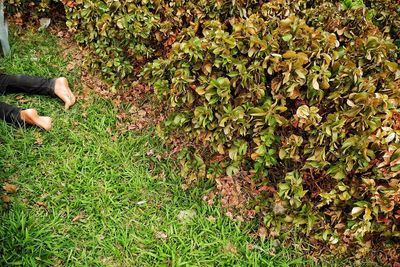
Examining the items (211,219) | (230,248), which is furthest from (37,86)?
(230,248)

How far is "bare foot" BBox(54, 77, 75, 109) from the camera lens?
11.7 ft

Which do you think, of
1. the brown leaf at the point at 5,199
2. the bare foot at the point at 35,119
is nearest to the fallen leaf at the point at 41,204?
the brown leaf at the point at 5,199

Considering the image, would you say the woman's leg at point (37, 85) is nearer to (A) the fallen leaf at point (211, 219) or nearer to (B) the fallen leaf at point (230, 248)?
(A) the fallen leaf at point (211, 219)

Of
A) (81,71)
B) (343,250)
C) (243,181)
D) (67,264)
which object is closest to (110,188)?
(67,264)

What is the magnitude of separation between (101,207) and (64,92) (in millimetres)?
1180

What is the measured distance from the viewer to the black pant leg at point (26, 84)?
3602mm

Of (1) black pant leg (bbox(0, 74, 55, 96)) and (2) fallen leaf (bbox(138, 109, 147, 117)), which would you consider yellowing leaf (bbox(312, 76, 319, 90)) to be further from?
(1) black pant leg (bbox(0, 74, 55, 96))

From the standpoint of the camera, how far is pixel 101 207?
2.95m

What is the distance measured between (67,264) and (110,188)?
0.62 meters

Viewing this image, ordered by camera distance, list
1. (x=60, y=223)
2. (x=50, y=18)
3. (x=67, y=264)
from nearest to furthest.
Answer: (x=67, y=264) → (x=60, y=223) → (x=50, y=18)

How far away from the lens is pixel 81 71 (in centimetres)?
393

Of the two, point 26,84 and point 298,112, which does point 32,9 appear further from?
point 298,112

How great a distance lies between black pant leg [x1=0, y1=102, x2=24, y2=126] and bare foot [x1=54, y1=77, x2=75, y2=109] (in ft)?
1.23

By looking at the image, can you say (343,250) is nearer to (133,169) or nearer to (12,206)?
(133,169)
